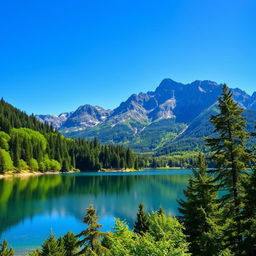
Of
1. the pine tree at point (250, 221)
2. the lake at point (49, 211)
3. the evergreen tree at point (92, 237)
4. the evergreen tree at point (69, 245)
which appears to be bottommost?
the lake at point (49, 211)

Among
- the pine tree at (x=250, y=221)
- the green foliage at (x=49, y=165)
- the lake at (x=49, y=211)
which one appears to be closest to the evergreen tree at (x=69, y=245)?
the lake at (x=49, y=211)

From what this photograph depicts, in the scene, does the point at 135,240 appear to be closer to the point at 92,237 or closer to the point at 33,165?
the point at 92,237

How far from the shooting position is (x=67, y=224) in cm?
5097

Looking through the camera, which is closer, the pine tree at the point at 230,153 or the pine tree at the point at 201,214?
the pine tree at the point at 230,153

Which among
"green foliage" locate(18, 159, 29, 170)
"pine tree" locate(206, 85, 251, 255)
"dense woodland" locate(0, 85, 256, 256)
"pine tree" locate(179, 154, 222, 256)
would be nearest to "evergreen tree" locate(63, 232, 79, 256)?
"dense woodland" locate(0, 85, 256, 256)

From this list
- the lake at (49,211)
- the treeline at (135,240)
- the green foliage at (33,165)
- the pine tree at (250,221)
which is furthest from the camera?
the green foliage at (33,165)

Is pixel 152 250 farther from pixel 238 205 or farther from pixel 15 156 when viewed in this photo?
pixel 15 156

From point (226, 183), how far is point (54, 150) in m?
184

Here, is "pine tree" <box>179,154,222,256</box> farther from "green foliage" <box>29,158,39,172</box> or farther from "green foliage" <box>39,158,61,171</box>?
"green foliage" <box>39,158,61,171</box>

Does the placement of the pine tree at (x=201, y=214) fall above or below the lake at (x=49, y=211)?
above

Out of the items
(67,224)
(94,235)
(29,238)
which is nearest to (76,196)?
(67,224)

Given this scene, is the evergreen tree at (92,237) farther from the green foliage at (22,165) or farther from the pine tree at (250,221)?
the green foliage at (22,165)

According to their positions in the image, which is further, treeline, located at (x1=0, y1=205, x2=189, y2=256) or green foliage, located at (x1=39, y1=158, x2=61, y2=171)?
green foliage, located at (x1=39, y1=158, x2=61, y2=171)

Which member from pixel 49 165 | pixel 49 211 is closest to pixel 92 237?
pixel 49 211
